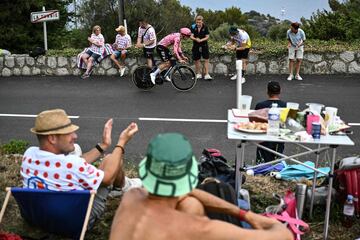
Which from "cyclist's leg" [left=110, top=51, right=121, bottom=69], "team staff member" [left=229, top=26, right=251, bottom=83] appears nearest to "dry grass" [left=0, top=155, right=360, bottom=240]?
"team staff member" [left=229, top=26, right=251, bottom=83]

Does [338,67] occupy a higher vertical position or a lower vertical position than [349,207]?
higher

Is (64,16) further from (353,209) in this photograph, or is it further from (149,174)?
(149,174)

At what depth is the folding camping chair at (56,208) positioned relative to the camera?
12.4ft

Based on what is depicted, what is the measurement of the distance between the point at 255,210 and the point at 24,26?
1463 cm

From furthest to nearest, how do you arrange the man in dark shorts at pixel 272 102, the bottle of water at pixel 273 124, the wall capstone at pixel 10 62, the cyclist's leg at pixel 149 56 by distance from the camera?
the wall capstone at pixel 10 62 < the cyclist's leg at pixel 149 56 < the man in dark shorts at pixel 272 102 < the bottle of water at pixel 273 124

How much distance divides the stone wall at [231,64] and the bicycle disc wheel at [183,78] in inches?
76.9

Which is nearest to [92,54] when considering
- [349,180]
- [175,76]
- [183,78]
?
[175,76]

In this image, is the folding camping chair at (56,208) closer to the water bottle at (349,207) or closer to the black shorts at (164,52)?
the water bottle at (349,207)

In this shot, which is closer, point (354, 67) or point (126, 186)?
point (126, 186)

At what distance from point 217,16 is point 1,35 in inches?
518

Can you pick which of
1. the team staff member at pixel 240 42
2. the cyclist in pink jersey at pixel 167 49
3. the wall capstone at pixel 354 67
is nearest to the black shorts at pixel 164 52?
the cyclist in pink jersey at pixel 167 49

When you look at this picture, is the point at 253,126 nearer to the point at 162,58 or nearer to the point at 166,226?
the point at 166,226

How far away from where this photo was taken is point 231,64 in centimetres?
1385

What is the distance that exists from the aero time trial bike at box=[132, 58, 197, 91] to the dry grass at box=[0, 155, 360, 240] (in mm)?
6367
